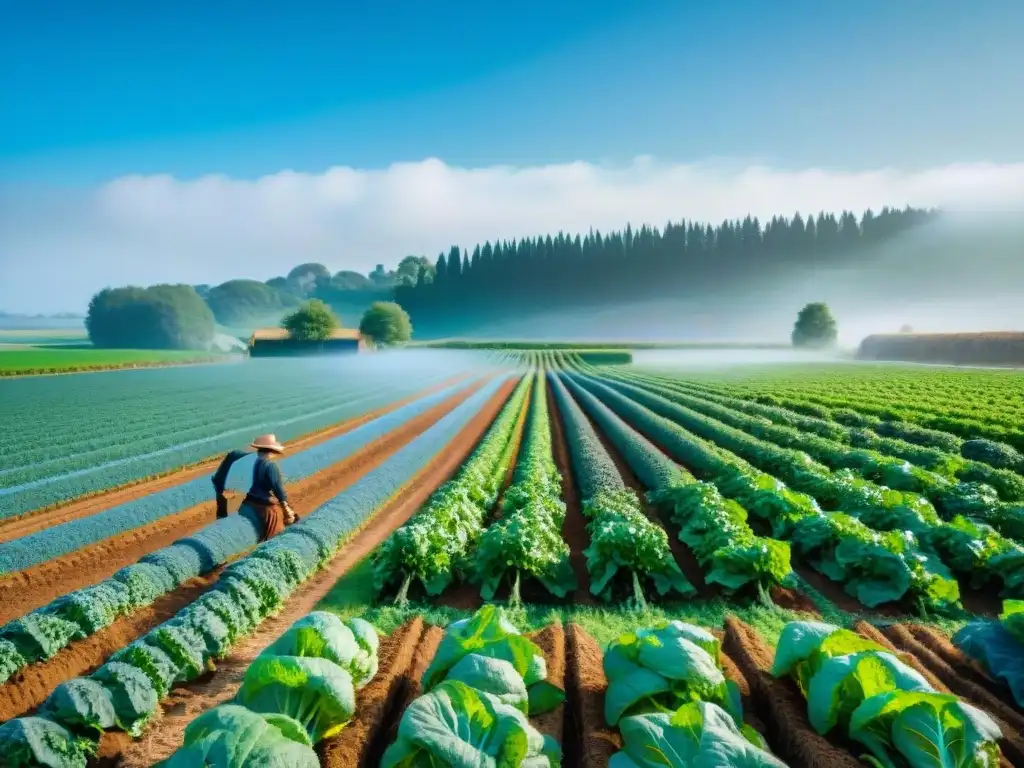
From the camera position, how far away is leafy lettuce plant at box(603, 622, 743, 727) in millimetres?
3383

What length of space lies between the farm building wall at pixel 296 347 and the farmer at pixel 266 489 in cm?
7950

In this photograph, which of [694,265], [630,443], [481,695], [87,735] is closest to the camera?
[481,695]

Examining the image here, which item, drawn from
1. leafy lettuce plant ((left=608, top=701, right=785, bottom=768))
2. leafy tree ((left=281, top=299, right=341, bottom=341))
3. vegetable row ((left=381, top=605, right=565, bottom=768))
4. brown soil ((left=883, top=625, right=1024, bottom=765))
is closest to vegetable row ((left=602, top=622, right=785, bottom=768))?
leafy lettuce plant ((left=608, top=701, right=785, bottom=768))

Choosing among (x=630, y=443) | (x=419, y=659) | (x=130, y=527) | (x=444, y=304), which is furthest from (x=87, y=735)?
(x=444, y=304)

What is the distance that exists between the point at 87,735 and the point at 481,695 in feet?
10.6

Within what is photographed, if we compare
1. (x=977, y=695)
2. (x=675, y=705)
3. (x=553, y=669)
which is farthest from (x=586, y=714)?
(x=977, y=695)

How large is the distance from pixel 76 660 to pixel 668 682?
568cm

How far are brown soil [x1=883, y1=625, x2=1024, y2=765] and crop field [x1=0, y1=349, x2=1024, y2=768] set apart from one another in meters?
0.02

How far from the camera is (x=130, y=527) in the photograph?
35.7ft

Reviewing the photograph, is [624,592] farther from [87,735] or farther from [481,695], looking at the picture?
[87,735]

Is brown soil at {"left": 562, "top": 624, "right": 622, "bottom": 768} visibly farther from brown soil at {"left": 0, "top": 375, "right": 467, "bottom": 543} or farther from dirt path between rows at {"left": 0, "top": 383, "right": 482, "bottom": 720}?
brown soil at {"left": 0, "top": 375, "right": 467, "bottom": 543}

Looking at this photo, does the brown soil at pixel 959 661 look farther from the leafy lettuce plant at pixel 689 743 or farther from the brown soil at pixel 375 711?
the brown soil at pixel 375 711

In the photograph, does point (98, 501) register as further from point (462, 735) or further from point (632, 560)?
point (462, 735)

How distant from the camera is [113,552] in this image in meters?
9.95
